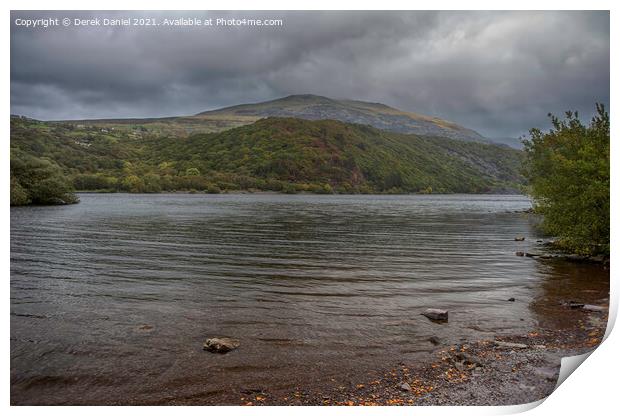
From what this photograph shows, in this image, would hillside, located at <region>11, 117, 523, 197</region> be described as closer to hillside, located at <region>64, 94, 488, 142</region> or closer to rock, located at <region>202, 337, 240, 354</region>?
hillside, located at <region>64, 94, 488, 142</region>

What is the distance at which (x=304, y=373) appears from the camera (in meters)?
5.91

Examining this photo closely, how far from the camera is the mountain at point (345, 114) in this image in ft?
160

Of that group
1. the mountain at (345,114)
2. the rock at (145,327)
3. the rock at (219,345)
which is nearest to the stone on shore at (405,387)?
the rock at (219,345)

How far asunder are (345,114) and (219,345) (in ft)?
265

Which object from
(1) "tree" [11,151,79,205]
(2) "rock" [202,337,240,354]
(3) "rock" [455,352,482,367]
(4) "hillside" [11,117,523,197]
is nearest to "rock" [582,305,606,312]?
(3) "rock" [455,352,482,367]

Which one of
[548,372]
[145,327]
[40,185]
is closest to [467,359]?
[548,372]

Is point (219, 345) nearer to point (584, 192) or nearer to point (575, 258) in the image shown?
point (584, 192)

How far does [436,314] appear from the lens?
8.31 meters

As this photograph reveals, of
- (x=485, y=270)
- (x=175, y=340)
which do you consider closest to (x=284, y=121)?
(x=485, y=270)

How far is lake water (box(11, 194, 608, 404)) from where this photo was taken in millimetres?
5812

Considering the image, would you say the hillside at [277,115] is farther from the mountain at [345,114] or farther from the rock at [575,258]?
the rock at [575,258]

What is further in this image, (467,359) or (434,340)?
(434,340)
